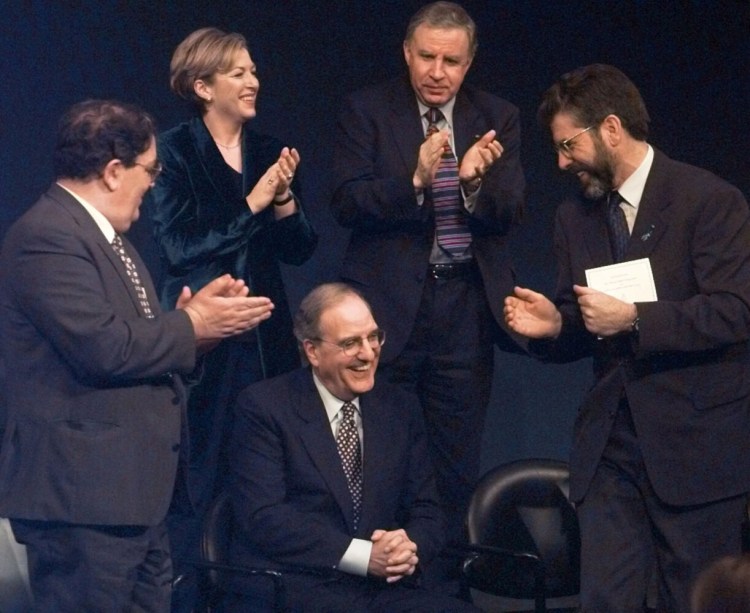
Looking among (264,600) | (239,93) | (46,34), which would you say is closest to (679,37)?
(239,93)

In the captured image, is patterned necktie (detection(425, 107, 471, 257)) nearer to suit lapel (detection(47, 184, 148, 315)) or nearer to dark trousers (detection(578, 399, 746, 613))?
dark trousers (detection(578, 399, 746, 613))

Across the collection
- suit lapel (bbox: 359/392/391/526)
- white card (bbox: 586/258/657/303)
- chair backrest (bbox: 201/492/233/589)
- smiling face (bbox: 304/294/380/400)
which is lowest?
chair backrest (bbox: 201/492/233/589)

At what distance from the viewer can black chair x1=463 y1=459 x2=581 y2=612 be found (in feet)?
13.3

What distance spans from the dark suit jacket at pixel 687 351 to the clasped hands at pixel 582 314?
0.16 feet

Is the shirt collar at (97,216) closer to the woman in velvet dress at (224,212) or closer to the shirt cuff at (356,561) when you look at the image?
the woman in velvet dress at (224,212)

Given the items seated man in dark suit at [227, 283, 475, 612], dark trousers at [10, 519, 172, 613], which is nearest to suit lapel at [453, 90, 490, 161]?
seated man in dark suit at [227, 283, 475, 612]

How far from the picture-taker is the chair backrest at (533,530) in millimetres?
4055

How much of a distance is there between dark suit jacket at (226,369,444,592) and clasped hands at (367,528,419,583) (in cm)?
8

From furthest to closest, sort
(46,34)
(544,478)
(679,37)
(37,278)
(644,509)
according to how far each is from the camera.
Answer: (679,37)
(46,34)
(544,478)
(644,509)
(37,278)

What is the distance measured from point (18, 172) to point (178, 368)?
1.78m

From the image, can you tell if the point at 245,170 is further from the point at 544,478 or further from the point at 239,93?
the point at 544,478

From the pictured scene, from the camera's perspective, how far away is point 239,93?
4195 millimetres

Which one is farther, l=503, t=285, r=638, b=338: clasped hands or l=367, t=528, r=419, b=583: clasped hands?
l=367, t=528, r=419, b=583: clasped hands

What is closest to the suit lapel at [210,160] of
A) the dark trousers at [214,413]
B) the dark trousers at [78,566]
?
the dark trousers at [214,413]
